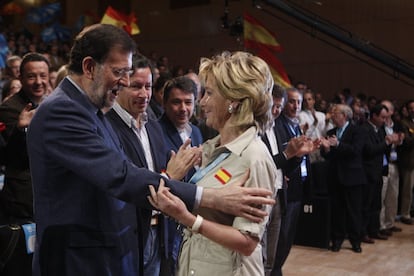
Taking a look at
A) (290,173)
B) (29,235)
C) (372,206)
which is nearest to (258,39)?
(372,206)

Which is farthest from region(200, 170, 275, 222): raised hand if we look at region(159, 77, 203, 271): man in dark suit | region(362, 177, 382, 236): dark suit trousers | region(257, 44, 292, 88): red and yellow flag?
region(257, 44, 292, 88): red and yellow flag

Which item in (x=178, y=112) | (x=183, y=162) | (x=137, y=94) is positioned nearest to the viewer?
(x=183, y=162)

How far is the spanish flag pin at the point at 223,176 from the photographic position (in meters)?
1.51

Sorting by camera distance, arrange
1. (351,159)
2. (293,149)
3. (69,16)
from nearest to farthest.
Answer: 1. (293,149)
2. (351,159)
3. (69,16)

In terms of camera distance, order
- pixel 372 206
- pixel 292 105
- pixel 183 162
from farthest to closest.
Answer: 1. pixel 372 206
2. pixel 292 105
3. pixel 183 162

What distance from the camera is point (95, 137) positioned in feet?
4.73

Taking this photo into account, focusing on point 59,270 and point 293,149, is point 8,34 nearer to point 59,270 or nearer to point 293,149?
point 293,149

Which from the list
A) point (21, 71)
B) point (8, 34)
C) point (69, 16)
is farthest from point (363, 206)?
point (69, 16)

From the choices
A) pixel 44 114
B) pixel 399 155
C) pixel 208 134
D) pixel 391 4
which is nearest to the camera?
pixel 44 114

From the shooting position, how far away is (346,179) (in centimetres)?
508

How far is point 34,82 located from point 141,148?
3.12 feet

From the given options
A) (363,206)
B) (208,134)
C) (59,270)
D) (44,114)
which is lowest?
(363,206)

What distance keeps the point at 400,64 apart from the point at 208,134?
6.76 meters

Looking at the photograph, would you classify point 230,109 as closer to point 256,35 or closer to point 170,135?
point 170,135
